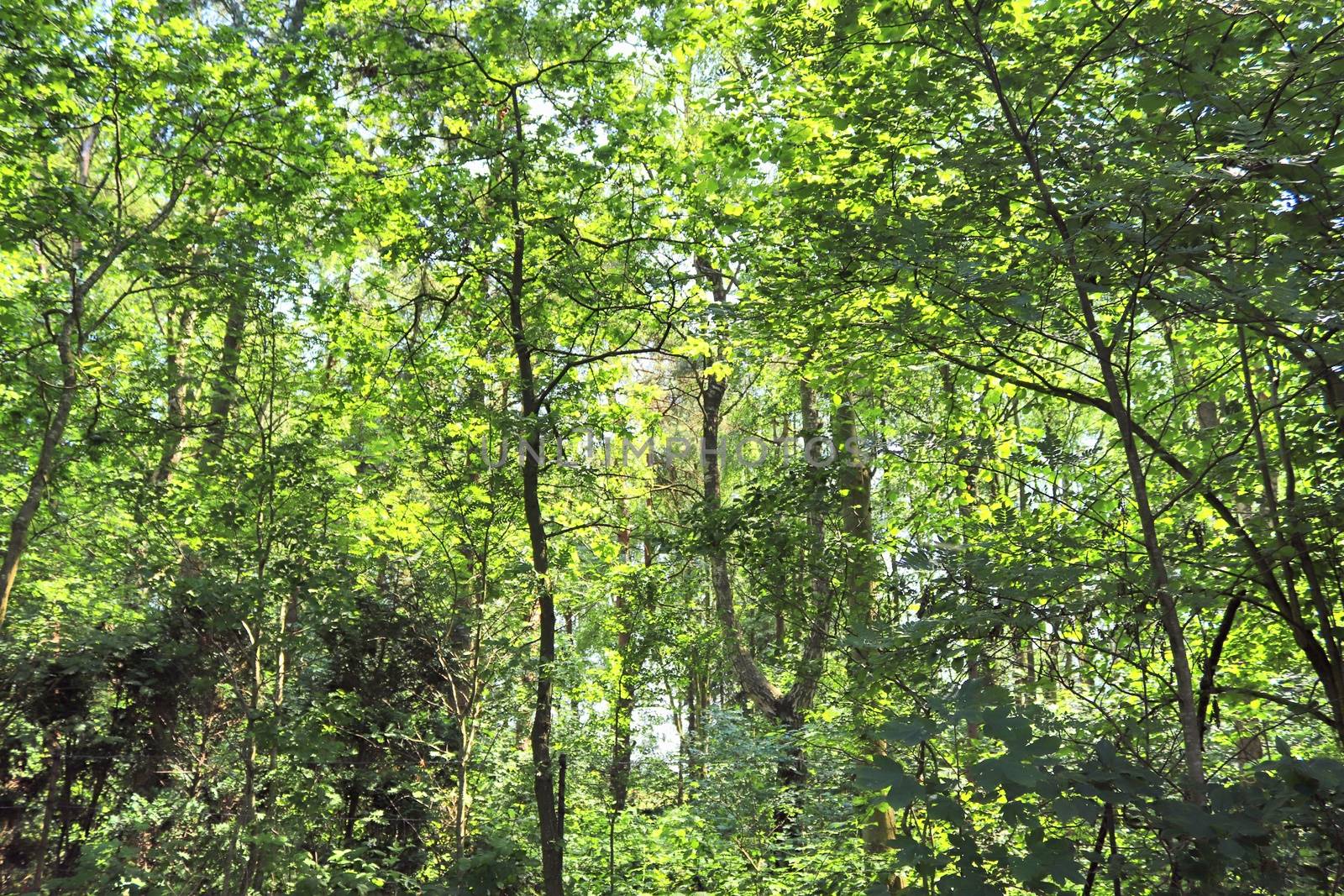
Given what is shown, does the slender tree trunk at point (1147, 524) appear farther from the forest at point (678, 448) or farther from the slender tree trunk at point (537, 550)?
the slender tree trunk at point (537, 550)

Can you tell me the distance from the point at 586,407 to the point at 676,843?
3908 mm

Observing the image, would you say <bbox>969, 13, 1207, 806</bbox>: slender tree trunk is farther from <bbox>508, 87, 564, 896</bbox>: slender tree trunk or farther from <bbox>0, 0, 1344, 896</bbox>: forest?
<bbox>508, 87, 564, 896</bbox>: slender tree trunk

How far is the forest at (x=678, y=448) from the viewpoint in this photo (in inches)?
87.3

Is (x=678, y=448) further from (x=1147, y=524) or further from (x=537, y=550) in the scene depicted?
(x=1147, y=524)

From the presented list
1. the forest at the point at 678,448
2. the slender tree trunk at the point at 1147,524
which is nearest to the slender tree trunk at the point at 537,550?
the forest at the point at 678,448

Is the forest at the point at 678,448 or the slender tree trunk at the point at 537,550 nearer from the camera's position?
the forest at the point at 678,448

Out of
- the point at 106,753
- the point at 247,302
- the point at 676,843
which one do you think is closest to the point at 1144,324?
the point at 676,843

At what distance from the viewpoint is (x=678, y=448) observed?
32.0 feet

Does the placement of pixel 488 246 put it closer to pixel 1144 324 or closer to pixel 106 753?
pixel 1144 324

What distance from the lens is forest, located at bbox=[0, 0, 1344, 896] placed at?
2.22m

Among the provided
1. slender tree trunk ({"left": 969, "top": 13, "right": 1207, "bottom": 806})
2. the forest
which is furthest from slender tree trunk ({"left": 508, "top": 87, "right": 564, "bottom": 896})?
slender tree trunk ({"left": 969, "top": 13, "right": 1207, "bottom": 806})

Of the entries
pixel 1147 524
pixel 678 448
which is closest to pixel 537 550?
pixel 678 448

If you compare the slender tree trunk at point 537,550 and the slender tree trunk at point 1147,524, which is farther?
the slender tree trunk at point 537,550

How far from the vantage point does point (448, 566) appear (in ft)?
23.7
